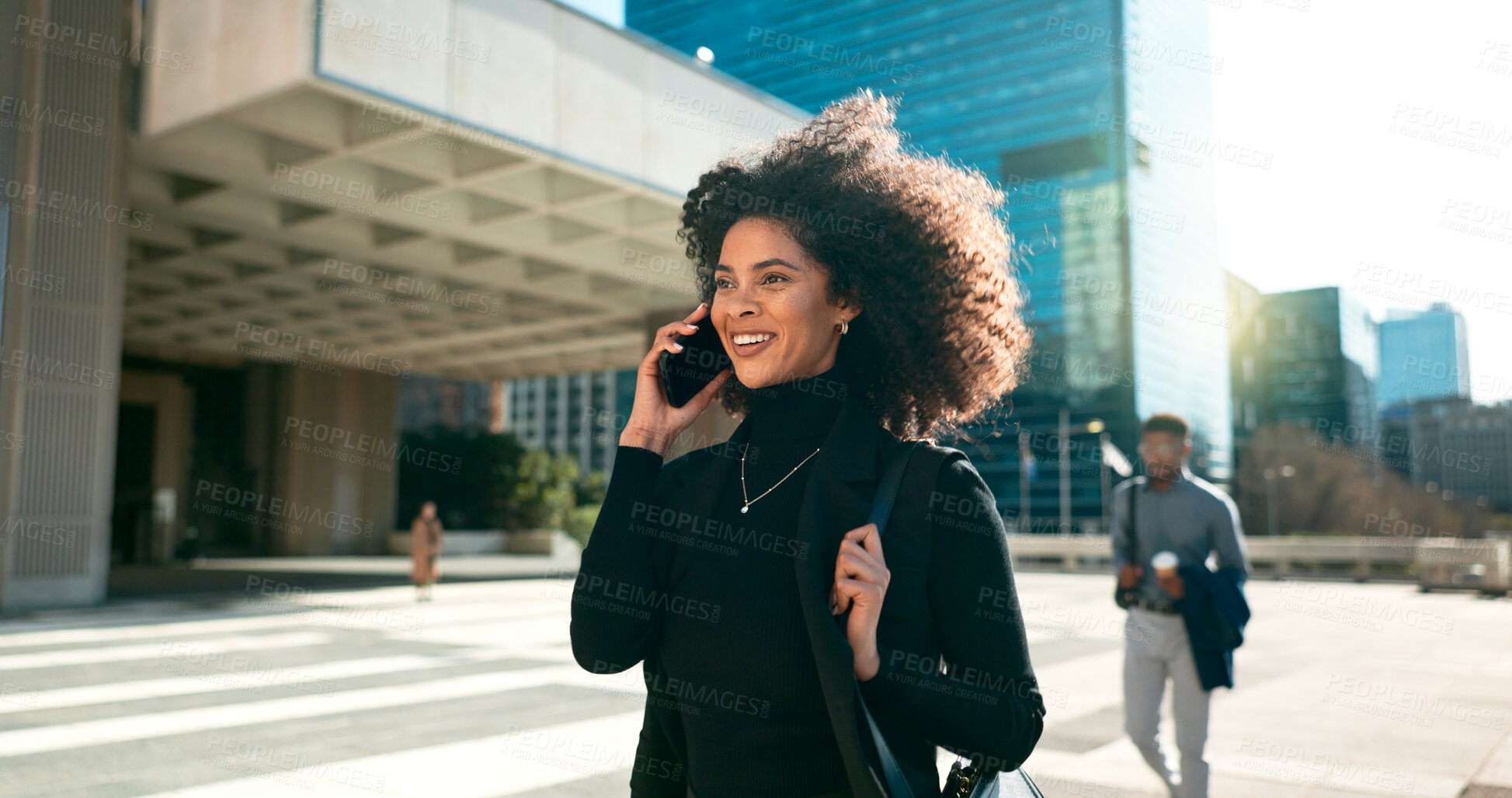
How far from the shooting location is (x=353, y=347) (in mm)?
31062

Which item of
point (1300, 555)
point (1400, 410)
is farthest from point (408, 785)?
point (1400, 410)

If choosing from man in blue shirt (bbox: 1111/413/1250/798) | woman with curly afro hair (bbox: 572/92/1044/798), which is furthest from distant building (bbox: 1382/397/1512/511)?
Answer: woman with curly afro hair (bbox: 572/92/1044/798)

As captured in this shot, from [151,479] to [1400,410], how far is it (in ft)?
308

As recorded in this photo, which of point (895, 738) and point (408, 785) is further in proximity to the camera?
point (408, 785)

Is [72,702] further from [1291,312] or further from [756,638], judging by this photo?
[1291,312]

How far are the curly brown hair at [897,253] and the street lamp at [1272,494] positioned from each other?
57.5 m

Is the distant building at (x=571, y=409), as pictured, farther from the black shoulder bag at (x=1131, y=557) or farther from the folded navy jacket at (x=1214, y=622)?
the folded navy jacket at (x=1214, y=622)

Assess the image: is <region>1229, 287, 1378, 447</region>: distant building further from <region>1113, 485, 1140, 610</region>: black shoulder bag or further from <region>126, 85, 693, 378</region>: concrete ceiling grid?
<region>1113, 485, 1140, 610</region>: black shoulder bag

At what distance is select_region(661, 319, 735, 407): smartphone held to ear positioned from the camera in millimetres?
1969

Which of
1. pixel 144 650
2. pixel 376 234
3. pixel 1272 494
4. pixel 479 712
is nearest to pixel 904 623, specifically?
pixel 479 712

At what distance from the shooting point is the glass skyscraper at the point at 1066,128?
3167 inches

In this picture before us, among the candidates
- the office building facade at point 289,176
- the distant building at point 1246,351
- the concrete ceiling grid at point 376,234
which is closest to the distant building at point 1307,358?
the distant building at point 1246,351

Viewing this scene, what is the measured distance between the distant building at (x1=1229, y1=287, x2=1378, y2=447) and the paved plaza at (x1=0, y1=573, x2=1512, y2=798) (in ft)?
252

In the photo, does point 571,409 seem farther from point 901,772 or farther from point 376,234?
point 901,772
